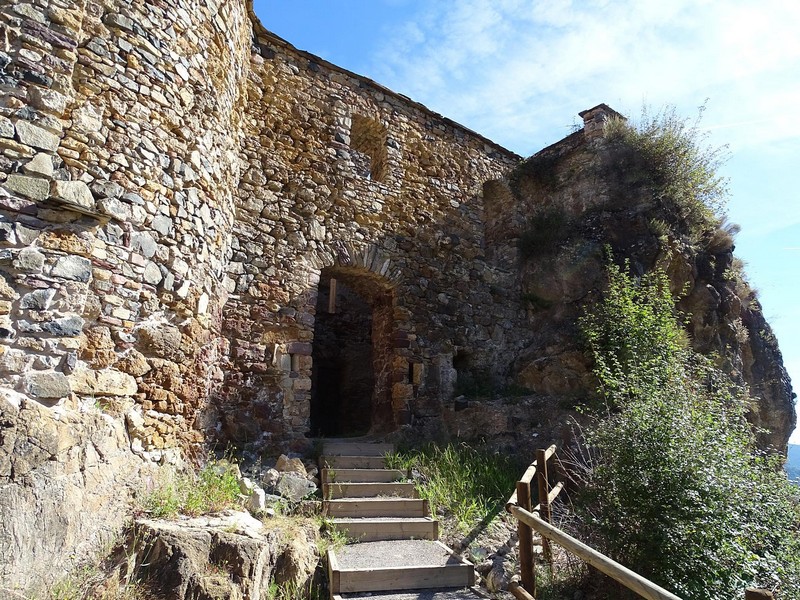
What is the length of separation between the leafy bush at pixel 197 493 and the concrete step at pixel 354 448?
144cm

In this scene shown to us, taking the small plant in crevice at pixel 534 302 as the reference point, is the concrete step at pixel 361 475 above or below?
below

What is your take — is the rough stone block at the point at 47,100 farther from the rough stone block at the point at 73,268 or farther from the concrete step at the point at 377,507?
the concrete step at the point at 377,507

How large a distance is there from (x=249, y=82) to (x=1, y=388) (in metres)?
5.24

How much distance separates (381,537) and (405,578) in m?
0.84

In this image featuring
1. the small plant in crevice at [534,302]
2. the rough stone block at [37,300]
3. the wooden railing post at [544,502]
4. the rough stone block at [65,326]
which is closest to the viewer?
the rough stone block at [37,300]

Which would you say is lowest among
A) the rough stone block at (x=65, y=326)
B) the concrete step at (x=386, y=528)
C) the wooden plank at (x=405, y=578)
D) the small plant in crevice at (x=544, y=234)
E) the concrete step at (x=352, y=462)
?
the wooden plank at (x=405, y=578)

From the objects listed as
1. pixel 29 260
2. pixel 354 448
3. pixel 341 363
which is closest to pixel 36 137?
pixel 29 260

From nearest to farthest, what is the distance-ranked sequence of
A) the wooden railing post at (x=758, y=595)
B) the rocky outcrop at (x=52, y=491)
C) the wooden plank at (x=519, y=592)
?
the wooden railing post at (x=758, y=595)
the rocky outcrop at (x=52, y=491)
the wooden plank at (x=519, y=592)

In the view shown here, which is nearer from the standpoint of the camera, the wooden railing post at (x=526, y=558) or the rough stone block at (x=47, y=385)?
the rough stone block at (x=47, y=385)

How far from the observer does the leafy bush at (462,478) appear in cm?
568

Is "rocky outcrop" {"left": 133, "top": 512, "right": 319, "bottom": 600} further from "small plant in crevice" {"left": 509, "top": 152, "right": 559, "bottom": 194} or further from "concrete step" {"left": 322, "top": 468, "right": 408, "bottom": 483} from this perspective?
"small plant in crevice" {"left": 509, "top": 152, "right": 559, "bottom": 194}

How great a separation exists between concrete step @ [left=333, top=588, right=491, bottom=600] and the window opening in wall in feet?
18.8

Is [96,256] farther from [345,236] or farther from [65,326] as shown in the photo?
[345,236]

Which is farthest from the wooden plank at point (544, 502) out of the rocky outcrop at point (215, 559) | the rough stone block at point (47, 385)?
the rough stone block at point (47, 385)
